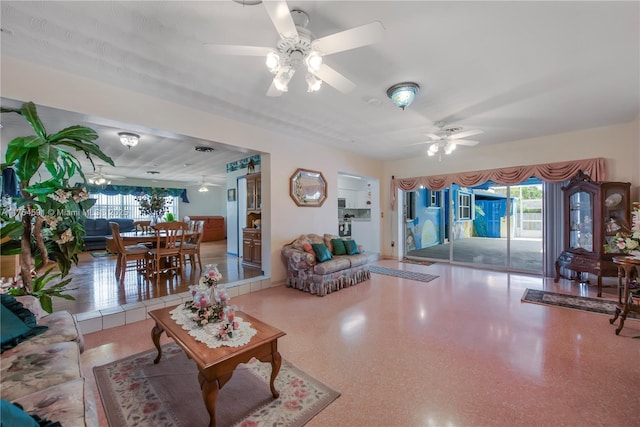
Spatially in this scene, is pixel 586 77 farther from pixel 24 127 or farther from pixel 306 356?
pixel 24 127

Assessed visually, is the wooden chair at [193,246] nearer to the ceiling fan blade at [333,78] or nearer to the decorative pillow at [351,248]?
the decorative pillow at [351,248]

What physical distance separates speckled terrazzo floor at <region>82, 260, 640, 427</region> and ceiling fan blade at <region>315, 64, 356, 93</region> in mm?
2305

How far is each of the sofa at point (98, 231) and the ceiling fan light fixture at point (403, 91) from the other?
8467 mm

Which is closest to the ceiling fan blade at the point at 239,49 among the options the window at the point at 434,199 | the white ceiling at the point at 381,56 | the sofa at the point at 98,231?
the white ceiling at the point at 381,56

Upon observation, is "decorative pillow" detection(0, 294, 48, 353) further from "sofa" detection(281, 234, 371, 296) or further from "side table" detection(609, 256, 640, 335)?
"side table" detection(609, 256, 640, 335)

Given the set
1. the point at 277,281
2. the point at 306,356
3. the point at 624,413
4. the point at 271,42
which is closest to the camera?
the point at 624,413

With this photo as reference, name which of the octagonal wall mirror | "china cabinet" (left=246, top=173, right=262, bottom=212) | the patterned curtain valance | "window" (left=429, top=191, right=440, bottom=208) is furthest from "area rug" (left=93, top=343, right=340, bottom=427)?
the patterned curtain valance

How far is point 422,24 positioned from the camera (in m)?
1.94

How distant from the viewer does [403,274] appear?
17.4 ft

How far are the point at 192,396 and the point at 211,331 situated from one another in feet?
1.74

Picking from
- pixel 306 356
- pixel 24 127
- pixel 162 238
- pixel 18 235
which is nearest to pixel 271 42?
pixel 18 235

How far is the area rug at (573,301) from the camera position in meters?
3.30

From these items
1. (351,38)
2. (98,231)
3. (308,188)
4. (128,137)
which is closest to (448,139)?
(308,188)

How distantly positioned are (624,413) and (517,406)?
25.0 inches
